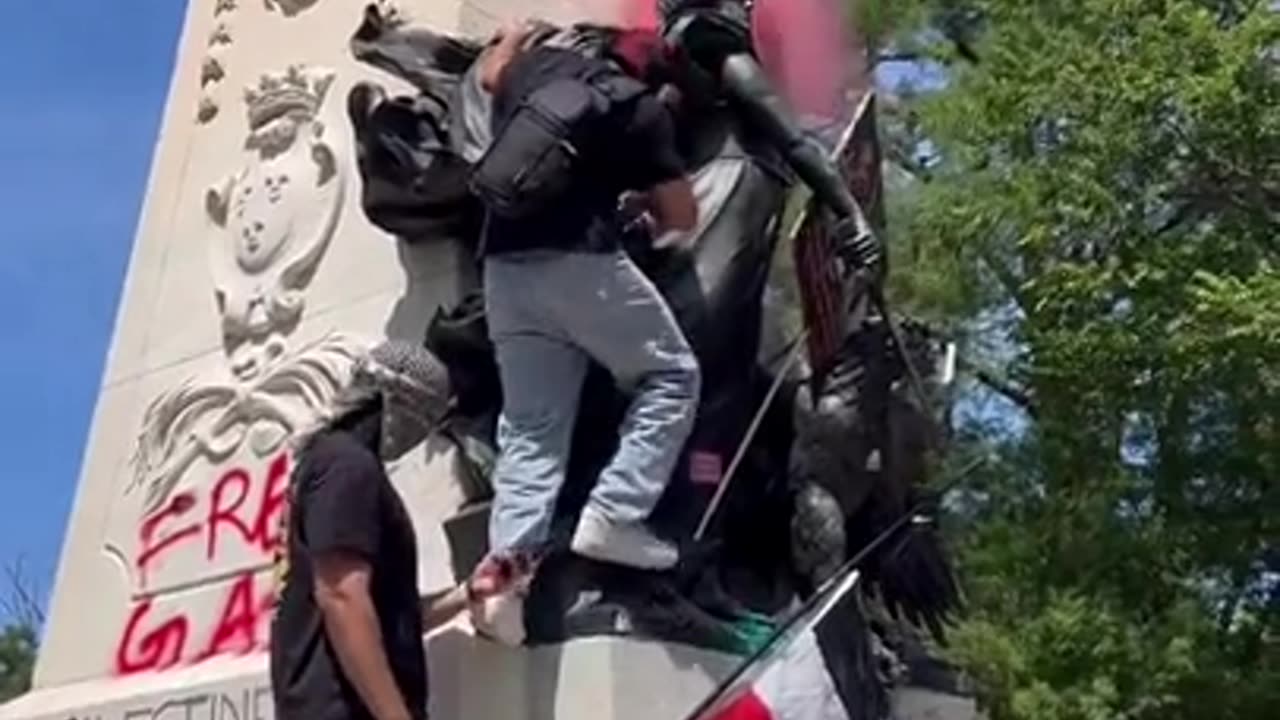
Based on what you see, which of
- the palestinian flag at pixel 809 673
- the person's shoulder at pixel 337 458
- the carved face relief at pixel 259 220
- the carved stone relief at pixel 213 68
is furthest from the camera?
the carved stone relief at pixel 213 68

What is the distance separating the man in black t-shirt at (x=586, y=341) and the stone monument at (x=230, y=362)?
33cm

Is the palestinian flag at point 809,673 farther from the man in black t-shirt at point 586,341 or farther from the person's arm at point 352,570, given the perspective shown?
the person's arm at point 352,570

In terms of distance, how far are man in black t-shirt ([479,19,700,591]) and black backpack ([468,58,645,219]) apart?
20 mm

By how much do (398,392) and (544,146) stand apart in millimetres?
636

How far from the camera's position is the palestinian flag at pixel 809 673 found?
578 cm

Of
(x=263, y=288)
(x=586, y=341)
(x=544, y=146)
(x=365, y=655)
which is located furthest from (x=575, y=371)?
(x=263, y=288)

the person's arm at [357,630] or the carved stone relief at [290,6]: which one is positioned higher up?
the carved stone relief at [290,6]

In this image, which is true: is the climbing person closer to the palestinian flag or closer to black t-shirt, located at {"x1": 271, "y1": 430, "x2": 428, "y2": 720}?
black t-shirt, located at {"x1": 271, "y1": 430, "x2": 428, "y2": 720}

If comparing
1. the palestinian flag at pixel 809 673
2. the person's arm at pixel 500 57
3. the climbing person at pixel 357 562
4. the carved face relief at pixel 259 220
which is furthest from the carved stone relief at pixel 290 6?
the palestinian flag at pixel 809 673

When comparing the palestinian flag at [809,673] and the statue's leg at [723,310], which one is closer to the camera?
the palestinian flag at [809,673]

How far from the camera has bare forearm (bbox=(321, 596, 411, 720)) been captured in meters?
5.38

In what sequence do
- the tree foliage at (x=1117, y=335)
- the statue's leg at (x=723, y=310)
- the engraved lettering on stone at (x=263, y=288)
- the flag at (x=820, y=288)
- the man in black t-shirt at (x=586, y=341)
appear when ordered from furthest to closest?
1. the tree foliage at (x=1117, y=335)
2. the engraved lettering on stone at (x=263, y=288)
3. the flag at (x=820, y=288)
4. the statue's leg at (x=723, y=310)
5. the man in black t-shirt at (x=586, y=341)

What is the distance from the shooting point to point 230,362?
703 centimetres

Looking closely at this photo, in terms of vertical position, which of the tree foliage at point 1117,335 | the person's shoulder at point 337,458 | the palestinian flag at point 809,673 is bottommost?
the palestinian flag at point 809,673
